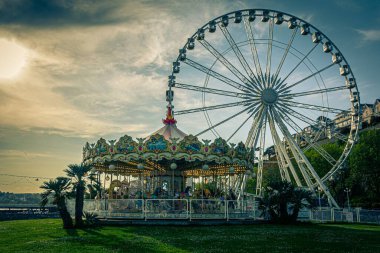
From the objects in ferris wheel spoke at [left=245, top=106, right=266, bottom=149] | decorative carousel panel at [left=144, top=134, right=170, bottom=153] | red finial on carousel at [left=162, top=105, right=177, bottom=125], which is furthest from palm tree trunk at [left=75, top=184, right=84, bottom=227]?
ferris wheel spoke at [left=245, top=106, right=266, bottom=149]

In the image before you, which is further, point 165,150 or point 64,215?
point 165,150

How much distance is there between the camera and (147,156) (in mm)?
20219

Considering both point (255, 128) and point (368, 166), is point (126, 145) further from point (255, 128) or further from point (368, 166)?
point (368, 166)

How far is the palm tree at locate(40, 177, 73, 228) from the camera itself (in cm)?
1784

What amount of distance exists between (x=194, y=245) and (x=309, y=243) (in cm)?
383

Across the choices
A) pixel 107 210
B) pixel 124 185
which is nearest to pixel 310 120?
pixel 124 185

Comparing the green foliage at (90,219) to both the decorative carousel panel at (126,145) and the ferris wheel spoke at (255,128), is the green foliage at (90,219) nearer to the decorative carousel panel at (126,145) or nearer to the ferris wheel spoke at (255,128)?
the decorative carousel panel at (126,145)

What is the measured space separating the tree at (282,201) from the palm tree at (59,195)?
33.4ft

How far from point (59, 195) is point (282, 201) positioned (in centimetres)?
1151

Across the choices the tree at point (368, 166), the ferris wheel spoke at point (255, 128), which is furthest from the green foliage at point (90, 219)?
the tree at point (368, 166)

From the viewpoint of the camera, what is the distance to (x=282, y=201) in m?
20.9

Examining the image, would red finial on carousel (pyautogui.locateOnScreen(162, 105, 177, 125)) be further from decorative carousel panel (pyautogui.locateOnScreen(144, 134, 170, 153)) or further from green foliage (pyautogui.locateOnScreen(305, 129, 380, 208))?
green foliage (pyautogui.locateOnScreen(305, 129, 380, 208))

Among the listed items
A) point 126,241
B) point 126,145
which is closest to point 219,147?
point 126,145

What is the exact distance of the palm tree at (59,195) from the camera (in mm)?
17844
